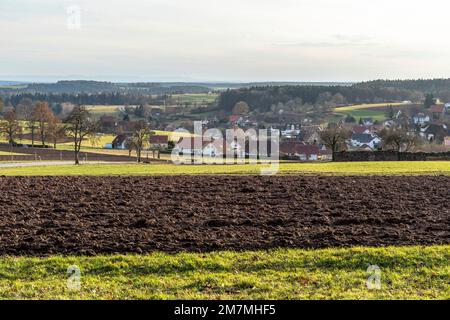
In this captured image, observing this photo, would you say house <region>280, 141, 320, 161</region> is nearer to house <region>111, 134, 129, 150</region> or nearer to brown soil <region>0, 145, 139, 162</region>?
brown soil <region>0, 145, 139, 162</region>

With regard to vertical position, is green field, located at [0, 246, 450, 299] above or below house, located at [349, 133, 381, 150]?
above

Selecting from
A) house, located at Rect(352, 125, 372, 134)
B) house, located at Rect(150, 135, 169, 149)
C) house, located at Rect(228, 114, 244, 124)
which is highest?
house, located at Rect(228, 114, 244, 124)

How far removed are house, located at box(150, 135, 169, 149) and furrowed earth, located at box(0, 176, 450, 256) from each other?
200 feet

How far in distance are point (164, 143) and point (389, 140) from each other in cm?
3772

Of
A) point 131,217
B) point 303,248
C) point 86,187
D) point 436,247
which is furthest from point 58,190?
point 436,247

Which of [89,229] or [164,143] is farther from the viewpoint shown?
[164,143]

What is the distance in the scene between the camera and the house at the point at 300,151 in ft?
274

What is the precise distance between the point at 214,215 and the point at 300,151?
68303 millimetres

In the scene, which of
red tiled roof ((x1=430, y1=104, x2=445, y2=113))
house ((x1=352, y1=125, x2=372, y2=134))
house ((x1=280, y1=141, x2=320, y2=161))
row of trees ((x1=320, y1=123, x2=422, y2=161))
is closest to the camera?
row of trees ((x1=320, y1=123, x2=422, y2=161))

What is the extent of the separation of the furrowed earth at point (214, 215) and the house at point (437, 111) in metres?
128

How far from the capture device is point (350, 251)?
13.2 meters

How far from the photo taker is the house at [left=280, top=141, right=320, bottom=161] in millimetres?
83569

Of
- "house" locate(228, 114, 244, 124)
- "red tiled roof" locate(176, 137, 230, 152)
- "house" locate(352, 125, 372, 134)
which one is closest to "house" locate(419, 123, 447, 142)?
"house" locate(352, 125, 372, 134)

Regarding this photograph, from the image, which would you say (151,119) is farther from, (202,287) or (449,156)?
(202,287)
